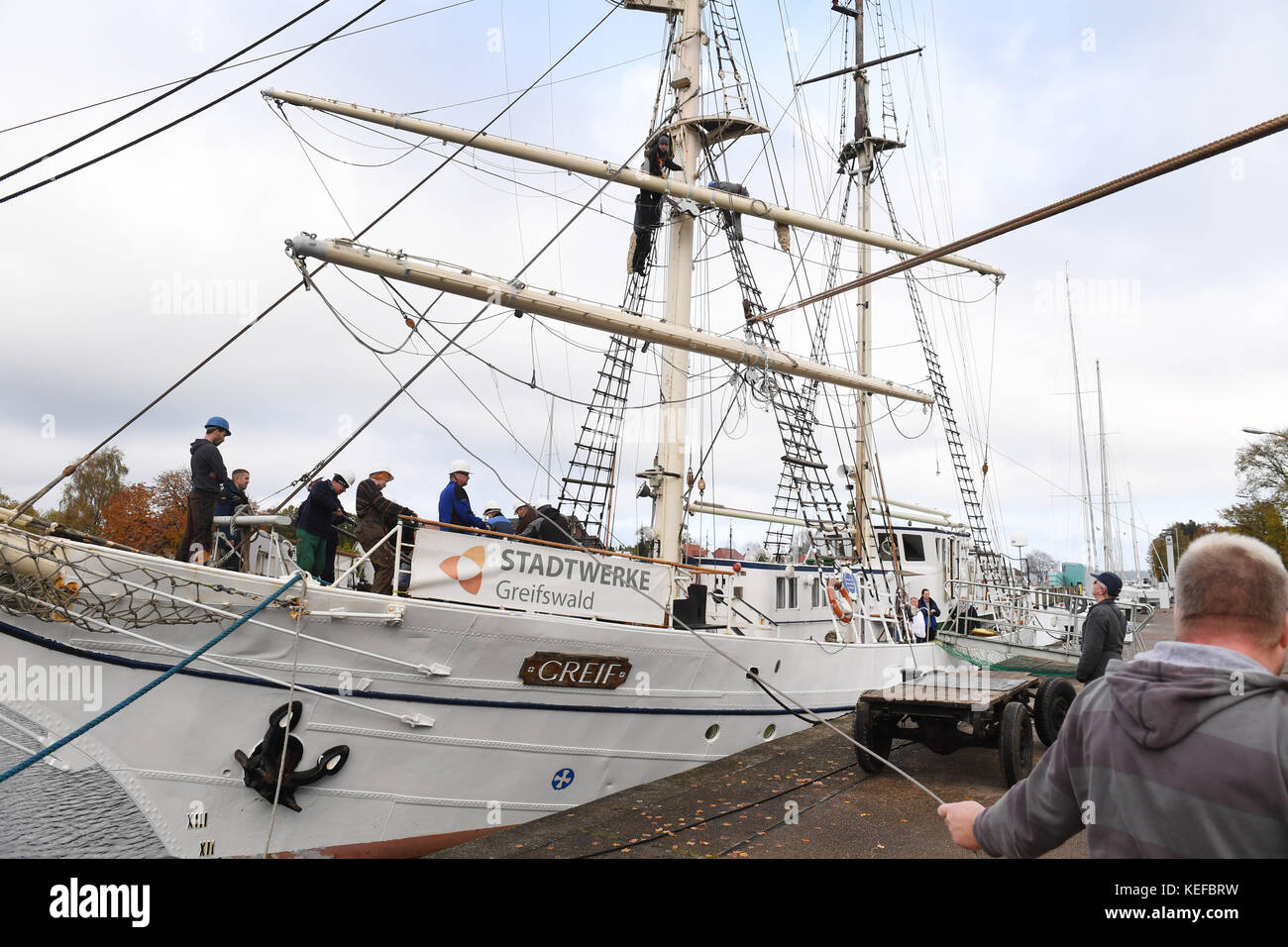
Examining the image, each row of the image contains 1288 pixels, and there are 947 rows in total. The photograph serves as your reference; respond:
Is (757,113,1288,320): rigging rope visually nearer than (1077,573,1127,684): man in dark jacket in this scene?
Yes

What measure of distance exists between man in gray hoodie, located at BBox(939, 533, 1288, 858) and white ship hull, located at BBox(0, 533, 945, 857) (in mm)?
5170

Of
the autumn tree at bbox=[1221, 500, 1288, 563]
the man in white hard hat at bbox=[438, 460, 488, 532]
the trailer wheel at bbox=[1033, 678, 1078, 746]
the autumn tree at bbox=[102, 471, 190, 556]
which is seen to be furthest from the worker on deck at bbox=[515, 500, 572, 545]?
the autumn tree at bbox=[1221, 500, 1288, 563]

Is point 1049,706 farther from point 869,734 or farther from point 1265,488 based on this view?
point 1265,488

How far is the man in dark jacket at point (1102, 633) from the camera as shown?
6488mm

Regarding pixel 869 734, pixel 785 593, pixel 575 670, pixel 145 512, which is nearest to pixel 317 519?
pixel 575 670

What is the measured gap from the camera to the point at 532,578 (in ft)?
21.8

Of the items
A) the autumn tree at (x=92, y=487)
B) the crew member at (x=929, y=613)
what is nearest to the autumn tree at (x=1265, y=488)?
the crew member at (x=929, y=613)

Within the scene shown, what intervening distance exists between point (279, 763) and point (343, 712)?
0.56 m

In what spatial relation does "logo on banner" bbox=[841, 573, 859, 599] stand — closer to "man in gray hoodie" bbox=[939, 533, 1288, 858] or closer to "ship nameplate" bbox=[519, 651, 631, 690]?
"ship nameplate" bbox=[519, 651, 631, 690]

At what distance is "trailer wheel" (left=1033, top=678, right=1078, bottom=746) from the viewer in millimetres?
7668

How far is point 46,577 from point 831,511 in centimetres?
991

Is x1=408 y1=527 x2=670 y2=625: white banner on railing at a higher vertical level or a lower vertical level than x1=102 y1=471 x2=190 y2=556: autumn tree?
lower

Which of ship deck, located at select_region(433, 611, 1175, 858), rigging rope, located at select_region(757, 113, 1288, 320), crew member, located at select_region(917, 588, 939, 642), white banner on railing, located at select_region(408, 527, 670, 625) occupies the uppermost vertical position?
rigging rope, located at select_region(757, 113, 1288, 320)
